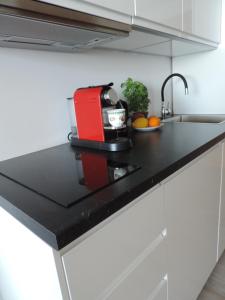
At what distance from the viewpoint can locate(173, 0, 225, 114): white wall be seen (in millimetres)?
1708

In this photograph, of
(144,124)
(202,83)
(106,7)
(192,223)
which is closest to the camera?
(106,7)

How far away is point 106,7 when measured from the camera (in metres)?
0.78

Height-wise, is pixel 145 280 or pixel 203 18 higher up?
pixel 203 18

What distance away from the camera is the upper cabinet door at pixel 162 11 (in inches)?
36.0

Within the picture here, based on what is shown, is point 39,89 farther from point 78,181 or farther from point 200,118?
point 200,118

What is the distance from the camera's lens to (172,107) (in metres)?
2.03

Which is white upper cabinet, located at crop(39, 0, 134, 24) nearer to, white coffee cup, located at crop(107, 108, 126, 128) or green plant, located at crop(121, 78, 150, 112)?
white coffee cup, located at crop(107, 108, 126, 128)

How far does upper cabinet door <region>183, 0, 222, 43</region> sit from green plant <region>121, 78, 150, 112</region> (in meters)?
0.41

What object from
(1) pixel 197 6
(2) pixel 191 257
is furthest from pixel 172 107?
(2) pixel 191 257

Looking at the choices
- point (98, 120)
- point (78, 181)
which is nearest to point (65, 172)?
point (78, 181)

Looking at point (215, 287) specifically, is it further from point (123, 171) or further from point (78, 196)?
point (78, 196)

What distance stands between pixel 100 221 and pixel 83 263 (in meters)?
0.10

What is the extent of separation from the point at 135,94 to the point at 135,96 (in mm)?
13

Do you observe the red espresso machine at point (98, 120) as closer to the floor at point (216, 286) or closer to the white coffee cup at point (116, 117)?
the white coffee cup at point (116, 117)
